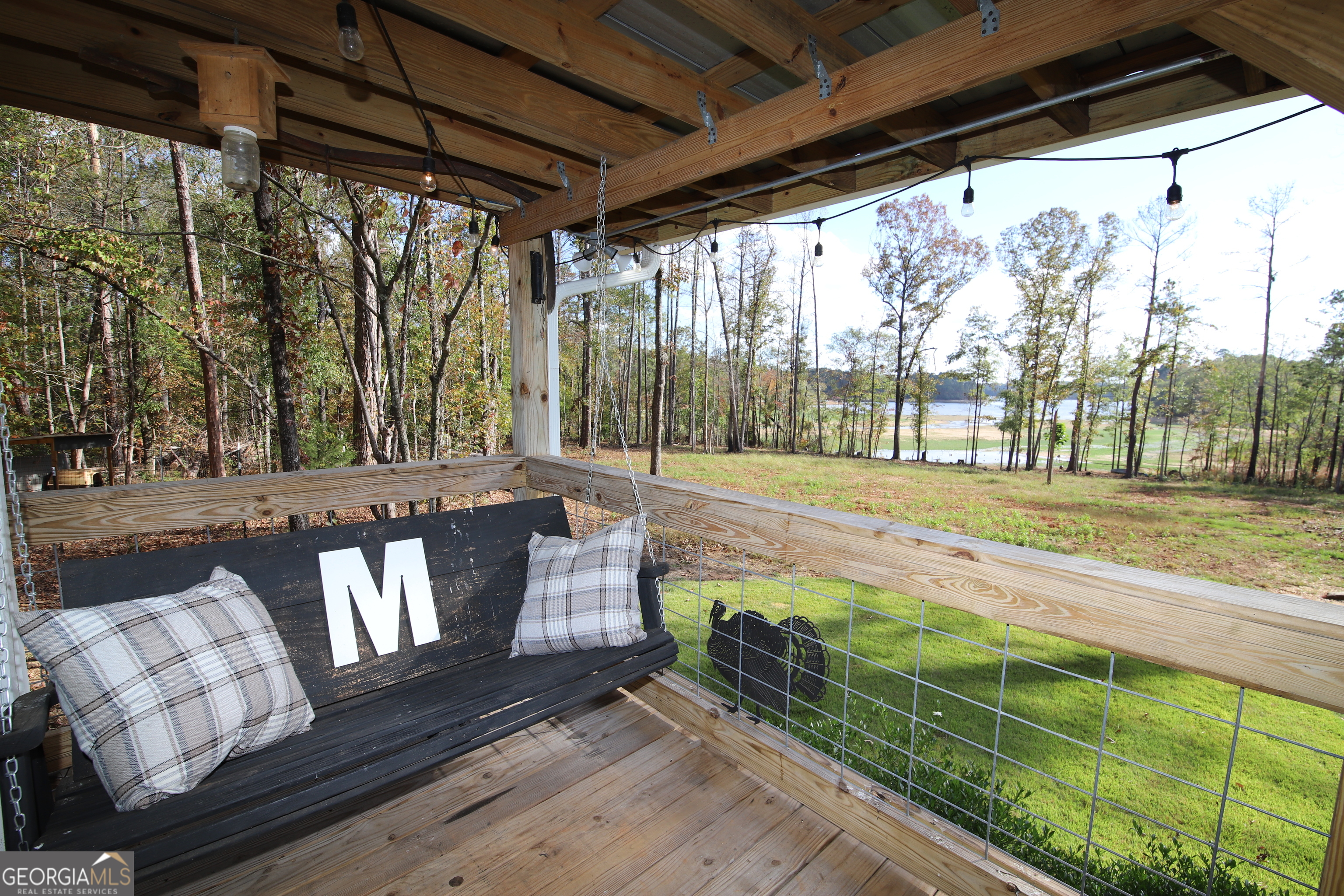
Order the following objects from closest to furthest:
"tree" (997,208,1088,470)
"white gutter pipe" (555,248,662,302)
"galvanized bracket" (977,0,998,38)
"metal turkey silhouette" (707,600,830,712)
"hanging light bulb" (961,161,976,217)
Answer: "galvanized bracket" (977,0,998,38)
"hanging light bulb" (961,161,976,217)
"white gutter pipe" (555,248,662,302)
"metal turkey silhouette" (707,600,830,712)
"tree" (997,208,1088,470)

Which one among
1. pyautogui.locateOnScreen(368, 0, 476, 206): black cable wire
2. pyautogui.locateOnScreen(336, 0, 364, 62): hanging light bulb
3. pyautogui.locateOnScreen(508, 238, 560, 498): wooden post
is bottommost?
Result: pyautogui.locateOnScreen(508, 238, 560, 498): wooden post

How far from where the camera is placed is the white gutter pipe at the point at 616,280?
8.45 feet

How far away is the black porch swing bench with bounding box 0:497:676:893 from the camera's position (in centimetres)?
100

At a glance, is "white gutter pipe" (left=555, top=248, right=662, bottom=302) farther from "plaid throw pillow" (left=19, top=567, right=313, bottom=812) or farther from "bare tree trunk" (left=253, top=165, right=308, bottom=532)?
"bare tree trunk" (left=253, top=165, right=308, bottom=532)

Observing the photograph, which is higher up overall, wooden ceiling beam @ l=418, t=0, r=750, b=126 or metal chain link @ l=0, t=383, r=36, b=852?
Result: wooden ceiling beam @ l=418, t=0, r=750, b=126

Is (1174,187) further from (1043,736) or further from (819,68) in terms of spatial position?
(1043,736)

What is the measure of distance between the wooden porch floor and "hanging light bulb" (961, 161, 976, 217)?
2119mm

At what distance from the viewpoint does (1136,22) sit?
39.5 inches

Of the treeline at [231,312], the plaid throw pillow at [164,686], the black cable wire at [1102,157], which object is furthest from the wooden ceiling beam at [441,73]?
the treeline at [231,312]

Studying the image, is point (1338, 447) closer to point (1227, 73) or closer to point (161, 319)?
point (1227, 73)

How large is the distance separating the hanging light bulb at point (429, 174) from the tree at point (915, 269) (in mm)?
13775

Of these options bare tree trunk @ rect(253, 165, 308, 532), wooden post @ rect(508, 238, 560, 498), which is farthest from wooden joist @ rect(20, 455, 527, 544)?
bare tree trunk @ rect(253, 165, 308, 532)

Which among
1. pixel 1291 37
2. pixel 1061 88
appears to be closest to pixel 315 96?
pixel 1061 88

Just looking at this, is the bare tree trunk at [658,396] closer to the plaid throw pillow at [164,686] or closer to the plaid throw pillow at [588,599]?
the plaid throw pillow at [588,599]
